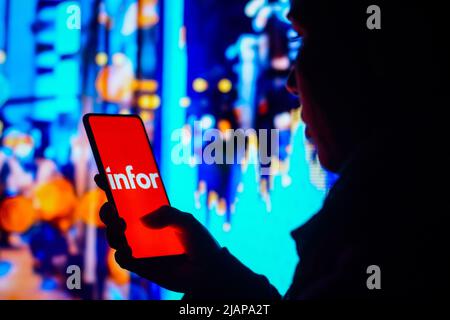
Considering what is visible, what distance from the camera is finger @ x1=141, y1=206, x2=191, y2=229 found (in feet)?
4.44

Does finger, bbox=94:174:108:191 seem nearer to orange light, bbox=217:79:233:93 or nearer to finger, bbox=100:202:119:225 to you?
finger, bbox=100:202:119:225

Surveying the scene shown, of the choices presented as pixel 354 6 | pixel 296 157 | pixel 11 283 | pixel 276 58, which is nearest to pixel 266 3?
pixel 276 58

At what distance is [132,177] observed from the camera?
4.61 feet

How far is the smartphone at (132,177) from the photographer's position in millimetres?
1344

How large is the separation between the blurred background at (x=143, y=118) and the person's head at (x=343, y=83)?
327 mm

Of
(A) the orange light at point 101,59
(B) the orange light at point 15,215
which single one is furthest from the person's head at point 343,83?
(B) the orange light at point 15,215

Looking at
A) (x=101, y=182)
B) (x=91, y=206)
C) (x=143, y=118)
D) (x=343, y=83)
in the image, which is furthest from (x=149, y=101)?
(x=343, y=83)

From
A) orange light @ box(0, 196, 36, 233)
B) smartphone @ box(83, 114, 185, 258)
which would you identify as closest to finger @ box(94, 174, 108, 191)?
smartphone @ box(83, 114, 185, 258)

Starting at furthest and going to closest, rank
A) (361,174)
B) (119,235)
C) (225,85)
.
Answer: (225,85) < (119,235) < (361,174)

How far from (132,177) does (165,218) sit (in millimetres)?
123

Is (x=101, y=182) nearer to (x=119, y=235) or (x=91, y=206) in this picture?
(x=119, y=235)
